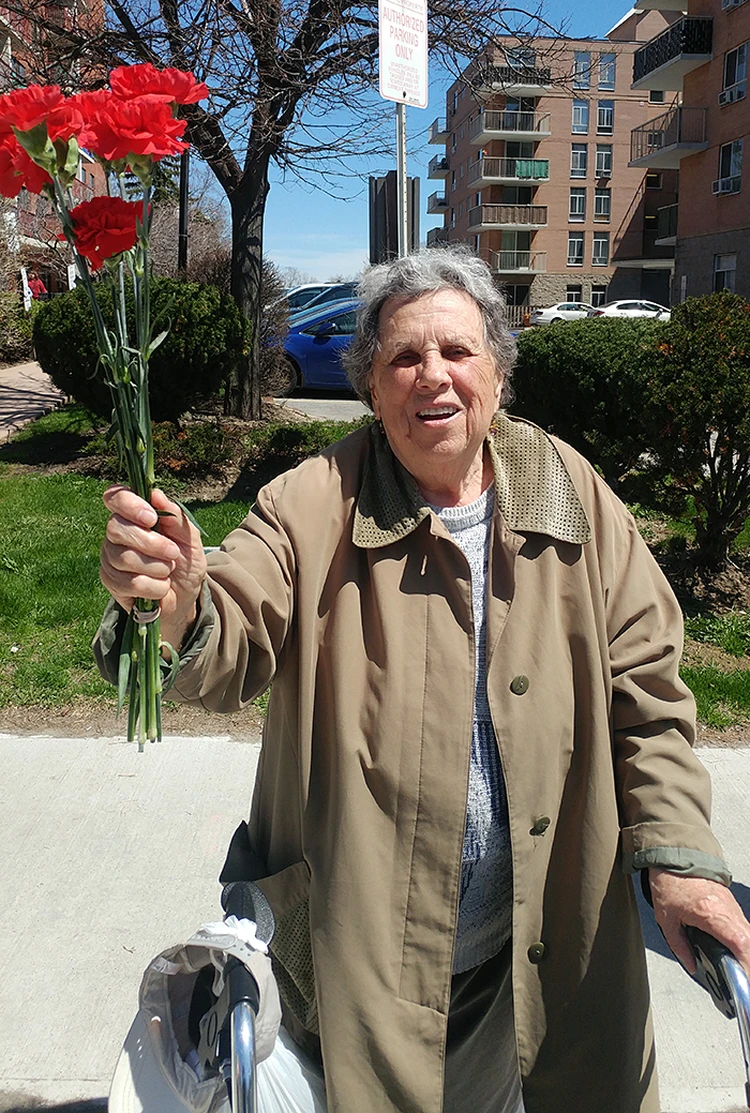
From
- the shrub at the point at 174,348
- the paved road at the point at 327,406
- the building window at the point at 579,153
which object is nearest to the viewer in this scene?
the shrub at the point at 174,348

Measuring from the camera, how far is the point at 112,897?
319 cm

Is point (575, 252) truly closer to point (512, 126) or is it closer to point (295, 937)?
point (512, 126)

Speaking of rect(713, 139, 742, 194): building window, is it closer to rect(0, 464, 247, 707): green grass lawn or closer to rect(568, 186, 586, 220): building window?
rect(568, 186, 586, 220): building window

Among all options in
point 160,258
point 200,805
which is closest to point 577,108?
point 160,258

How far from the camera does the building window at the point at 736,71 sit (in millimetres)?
33378

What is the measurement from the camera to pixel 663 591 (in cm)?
194

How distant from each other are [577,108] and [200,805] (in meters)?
62.1

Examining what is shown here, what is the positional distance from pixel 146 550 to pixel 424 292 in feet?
2.59

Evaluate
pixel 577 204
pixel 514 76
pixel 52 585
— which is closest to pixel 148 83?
pixel 52 585

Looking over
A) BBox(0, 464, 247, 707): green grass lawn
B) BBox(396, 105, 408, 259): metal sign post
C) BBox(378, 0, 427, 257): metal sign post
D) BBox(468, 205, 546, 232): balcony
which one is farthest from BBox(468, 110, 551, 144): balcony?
BBox(378, 0, 427, 257): metal sign post

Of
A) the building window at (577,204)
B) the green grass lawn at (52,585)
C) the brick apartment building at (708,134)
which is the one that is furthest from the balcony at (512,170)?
the green grass lawn at (52,585)

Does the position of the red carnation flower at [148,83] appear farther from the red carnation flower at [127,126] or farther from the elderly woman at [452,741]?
the elderly woman at [452,741]

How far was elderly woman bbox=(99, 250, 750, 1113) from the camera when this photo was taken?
1.71m

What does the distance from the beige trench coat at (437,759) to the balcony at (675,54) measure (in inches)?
1528
